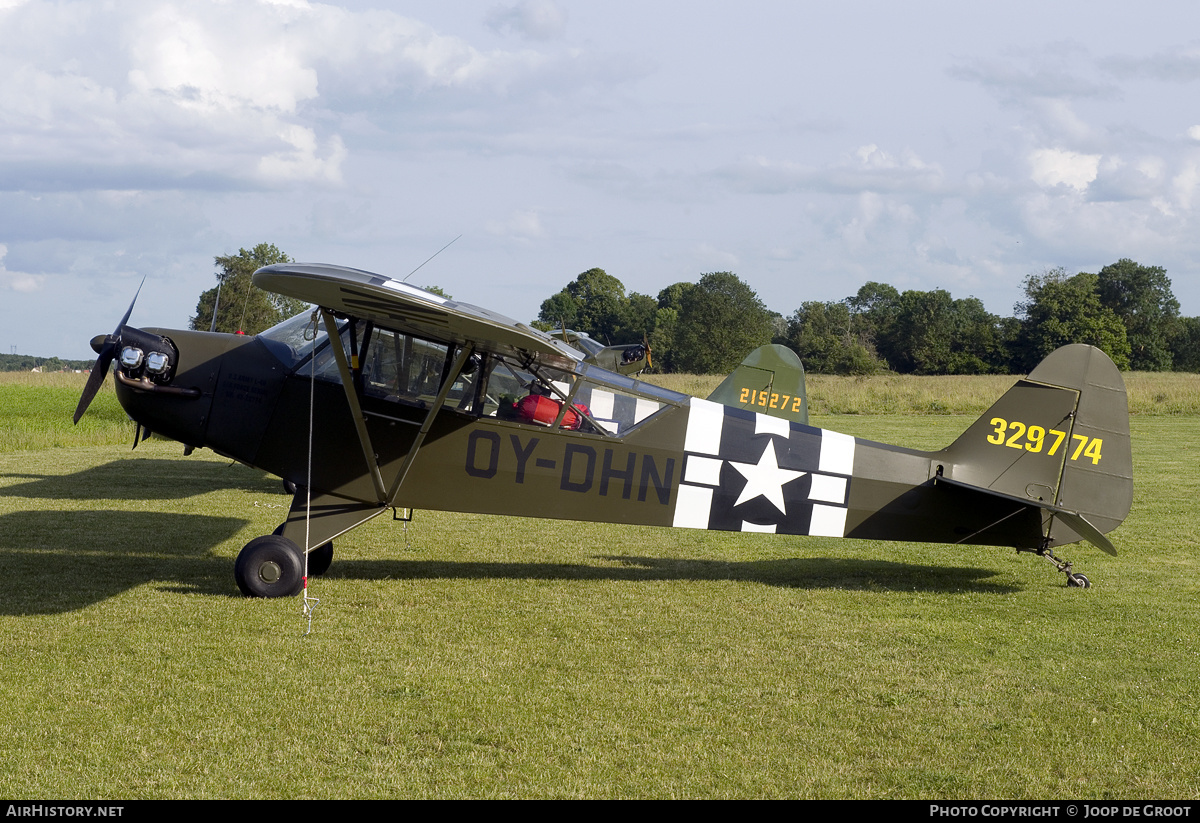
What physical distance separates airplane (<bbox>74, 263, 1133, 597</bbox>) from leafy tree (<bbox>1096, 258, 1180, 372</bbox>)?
254ft

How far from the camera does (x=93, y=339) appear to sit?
7.14 m

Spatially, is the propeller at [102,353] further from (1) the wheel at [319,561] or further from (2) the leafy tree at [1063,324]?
(2) the leafy tree at [1063,324]

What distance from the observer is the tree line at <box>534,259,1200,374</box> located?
201 ft

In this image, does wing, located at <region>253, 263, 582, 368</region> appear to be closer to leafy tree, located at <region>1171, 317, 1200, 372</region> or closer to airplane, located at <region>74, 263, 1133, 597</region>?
airplane, located at <region>74, 263, 1133, 597</region>

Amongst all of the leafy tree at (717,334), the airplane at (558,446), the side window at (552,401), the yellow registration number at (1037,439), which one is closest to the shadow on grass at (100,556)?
the airplane at (558,446)

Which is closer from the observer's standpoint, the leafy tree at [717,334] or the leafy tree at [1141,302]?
the leafy tree at [717,334]

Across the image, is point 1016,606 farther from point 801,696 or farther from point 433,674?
point 433,674

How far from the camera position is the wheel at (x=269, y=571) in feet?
22.4

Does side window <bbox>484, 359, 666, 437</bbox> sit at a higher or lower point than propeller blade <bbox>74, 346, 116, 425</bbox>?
higher

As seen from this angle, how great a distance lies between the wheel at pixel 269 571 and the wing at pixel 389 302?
189 centimetres

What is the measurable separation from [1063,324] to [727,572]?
69.1m

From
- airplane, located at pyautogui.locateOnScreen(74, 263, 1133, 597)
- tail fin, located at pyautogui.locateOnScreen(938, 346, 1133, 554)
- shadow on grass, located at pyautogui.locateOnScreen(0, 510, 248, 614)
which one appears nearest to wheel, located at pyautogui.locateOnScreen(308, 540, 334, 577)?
shadow on grass, located at pyautogui.locateOnScreen(0, 510, 248, 614)

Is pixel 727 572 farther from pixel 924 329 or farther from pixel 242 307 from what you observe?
pixel 924 329
